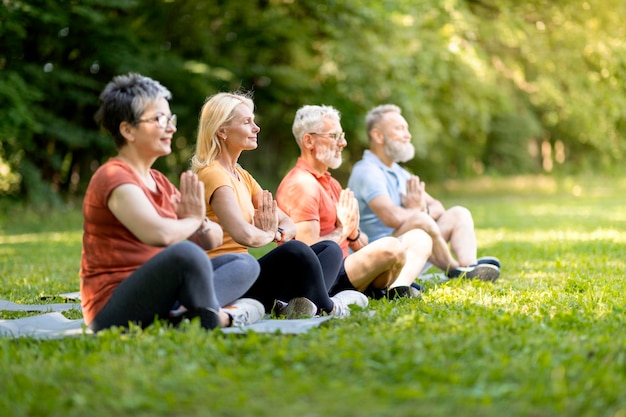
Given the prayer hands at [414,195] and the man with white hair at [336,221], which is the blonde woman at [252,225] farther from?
the prayer hands at [414,195]

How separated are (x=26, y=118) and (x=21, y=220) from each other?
2.13m

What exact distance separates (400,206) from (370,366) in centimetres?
371

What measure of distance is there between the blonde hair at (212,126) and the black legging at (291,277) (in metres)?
0.69

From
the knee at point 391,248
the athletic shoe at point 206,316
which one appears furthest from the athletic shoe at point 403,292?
the athletic shoe at point 206,316

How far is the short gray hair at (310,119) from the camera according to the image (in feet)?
20.8

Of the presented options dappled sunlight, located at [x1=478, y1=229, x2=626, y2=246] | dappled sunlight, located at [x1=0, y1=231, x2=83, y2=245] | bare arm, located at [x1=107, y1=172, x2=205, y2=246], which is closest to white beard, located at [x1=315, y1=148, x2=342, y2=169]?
bare arm, located at [x1=107, y1=172, x2=205, y2=246]

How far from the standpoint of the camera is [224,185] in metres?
5.17

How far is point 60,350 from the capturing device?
4254mm

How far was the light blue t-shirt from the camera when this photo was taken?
23.2 feet

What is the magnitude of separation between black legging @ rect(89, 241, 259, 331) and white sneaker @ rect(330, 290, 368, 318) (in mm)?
936

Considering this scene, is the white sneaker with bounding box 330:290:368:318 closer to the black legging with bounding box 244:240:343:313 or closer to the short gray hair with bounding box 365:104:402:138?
the black legging with bounding box 244:240:343:313

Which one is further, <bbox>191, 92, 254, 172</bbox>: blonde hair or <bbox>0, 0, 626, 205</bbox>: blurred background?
<bbox>0, 0, 626, 205</bbox>: blurred background

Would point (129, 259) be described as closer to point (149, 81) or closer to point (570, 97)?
point (149, 81)

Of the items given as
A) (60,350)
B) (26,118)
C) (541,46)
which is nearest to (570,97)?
(541,46)
